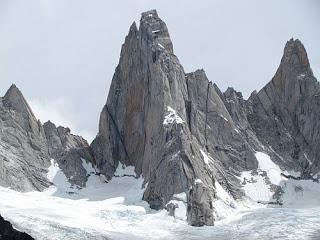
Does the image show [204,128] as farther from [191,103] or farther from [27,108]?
[27,108]

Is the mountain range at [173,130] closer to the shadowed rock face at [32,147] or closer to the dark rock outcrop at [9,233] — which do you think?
the shadowed rock face at [32,147]

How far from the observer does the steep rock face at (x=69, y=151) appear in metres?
115

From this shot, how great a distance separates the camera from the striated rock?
92.3m

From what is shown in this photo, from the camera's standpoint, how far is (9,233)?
7312cm

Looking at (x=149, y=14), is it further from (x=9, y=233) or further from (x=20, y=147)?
(x=9, y=233)

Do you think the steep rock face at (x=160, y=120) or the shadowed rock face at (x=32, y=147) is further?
the shadowed rock face at (x=32, y=147)

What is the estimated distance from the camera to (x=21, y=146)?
374 ft

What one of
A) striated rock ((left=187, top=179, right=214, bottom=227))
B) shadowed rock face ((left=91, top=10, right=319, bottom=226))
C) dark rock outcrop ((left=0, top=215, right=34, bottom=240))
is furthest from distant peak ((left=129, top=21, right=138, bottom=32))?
dark rock outcrop ((left=0, top=215, right=34, bottom=240))

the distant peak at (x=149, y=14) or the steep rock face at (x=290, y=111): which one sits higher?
the distant peak at (x=149, y=14)

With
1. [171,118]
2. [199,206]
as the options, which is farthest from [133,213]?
[171,118]

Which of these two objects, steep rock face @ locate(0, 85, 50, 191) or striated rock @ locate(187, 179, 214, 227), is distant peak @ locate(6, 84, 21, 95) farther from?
striated rock @ locate(187, 179, 214, 227)

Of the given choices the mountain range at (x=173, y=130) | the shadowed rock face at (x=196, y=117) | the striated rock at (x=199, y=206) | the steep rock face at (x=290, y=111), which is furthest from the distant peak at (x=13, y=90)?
the steep rock face at (x=290, y=111)

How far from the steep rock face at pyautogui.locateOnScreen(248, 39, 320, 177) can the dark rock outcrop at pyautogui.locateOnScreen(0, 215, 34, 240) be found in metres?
56.0

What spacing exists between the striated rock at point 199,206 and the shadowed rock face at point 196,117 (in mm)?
5314
